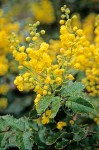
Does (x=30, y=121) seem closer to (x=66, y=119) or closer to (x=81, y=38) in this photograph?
(x=66, y=119)

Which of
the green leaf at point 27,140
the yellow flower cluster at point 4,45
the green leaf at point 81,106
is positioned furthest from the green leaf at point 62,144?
the yellow flower cluster at point 4,45

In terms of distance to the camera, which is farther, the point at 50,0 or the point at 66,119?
the point at 50,0

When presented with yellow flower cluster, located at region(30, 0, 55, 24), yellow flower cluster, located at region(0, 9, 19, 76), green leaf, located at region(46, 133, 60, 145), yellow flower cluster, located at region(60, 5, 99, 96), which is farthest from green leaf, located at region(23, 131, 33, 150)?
yellow flower cluster, located at region(30, 0, 55, 24)

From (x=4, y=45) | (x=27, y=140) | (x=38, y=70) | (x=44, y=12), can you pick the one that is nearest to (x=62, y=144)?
(x=27, y=140)

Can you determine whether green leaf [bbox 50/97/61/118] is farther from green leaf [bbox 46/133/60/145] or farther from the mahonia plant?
green leaf [bbox 46/133/60/145]

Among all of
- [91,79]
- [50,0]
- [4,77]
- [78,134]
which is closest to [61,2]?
[50,0]

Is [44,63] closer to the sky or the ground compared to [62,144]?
closer to the sky

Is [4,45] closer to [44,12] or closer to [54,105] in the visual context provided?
[54,105]
